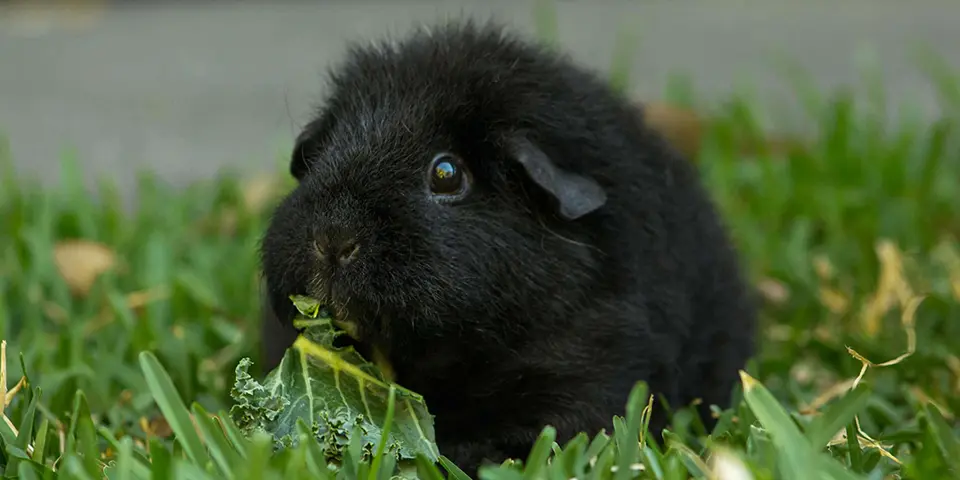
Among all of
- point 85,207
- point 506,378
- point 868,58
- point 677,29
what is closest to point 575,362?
point 506,378

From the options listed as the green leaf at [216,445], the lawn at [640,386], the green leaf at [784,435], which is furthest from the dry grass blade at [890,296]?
the green leaf at [216,445]

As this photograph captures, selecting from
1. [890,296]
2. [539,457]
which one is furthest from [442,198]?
[890,296]

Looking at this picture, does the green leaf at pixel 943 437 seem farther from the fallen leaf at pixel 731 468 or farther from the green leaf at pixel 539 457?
the green leaf at pixel 539 457

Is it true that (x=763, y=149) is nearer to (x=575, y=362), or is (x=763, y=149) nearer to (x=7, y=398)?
(x=575, y=362)

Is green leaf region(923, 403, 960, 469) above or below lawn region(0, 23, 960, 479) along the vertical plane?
above

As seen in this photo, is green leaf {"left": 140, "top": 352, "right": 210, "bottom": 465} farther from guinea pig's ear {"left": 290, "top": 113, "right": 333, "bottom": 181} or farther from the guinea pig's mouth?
guinea pig's ear {"left": 290, "top": 113, "right": 333, "bottom": 181}

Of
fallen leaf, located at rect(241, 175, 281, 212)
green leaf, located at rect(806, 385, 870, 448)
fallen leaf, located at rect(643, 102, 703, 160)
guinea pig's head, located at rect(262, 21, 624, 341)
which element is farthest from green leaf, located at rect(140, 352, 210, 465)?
fallen leaf, located at rect(643, 102, 703, 160)

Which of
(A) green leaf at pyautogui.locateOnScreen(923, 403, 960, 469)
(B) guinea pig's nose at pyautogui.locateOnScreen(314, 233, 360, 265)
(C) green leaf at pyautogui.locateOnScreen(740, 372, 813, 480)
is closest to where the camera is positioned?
(C) green leaf at pyautogui.locateOnScreen(740, 372, 813, 480)

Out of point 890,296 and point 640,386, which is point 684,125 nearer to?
point 890,296
